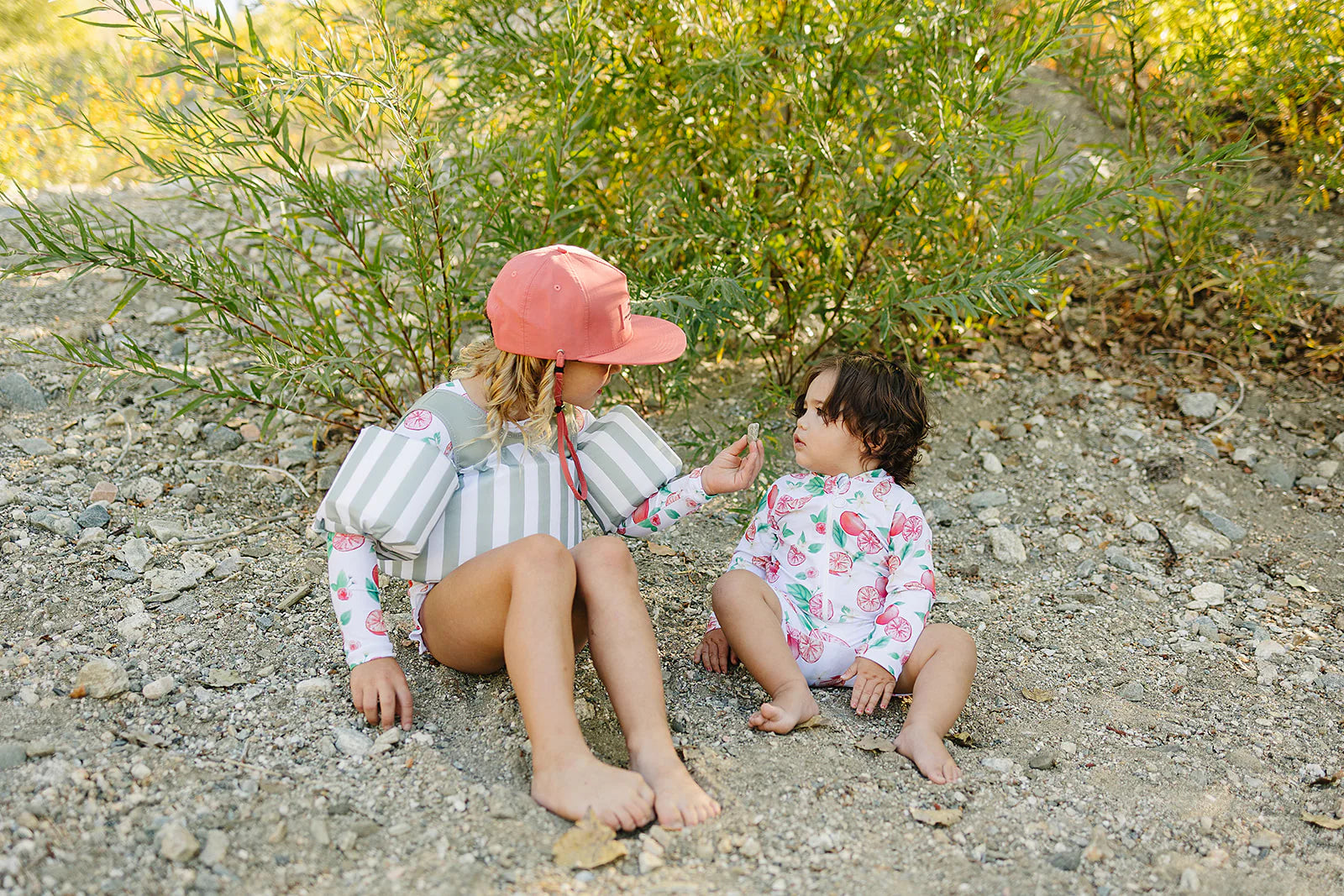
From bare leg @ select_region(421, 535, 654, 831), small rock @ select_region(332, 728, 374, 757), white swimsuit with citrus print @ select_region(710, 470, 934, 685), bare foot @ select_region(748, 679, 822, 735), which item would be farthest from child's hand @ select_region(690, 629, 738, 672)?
small rock @ select_region(332, 728, 374, 757)

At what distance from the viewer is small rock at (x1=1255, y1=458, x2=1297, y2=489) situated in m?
3.10

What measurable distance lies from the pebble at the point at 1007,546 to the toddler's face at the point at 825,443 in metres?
0.70

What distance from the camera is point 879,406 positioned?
7.29ft

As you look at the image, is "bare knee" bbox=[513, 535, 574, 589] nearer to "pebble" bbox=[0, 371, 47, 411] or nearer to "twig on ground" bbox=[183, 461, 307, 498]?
"twig on ground" bbox=[183, 461, 307, 498]

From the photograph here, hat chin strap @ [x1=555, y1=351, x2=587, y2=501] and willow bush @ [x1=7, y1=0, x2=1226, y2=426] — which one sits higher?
willow bush @ [x1=7, y1=0, x2=1226, y2=426]

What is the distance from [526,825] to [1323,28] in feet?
10.8

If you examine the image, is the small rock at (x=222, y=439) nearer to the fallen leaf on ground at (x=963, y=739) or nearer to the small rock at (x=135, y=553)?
the small rock at (x=135, y=553)

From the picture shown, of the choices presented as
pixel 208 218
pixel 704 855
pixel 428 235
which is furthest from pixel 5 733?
pixel 208 218

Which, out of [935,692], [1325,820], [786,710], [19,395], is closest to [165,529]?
[19,395]

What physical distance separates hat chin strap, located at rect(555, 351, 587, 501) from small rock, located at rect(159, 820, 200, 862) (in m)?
0.90

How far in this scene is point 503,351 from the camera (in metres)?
2.02

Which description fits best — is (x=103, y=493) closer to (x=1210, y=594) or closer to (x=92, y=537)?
(x=92, y=537)

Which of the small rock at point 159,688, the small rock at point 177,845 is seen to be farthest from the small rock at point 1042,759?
the small rock at point 159,688

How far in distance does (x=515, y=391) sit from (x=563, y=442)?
0.48ft
